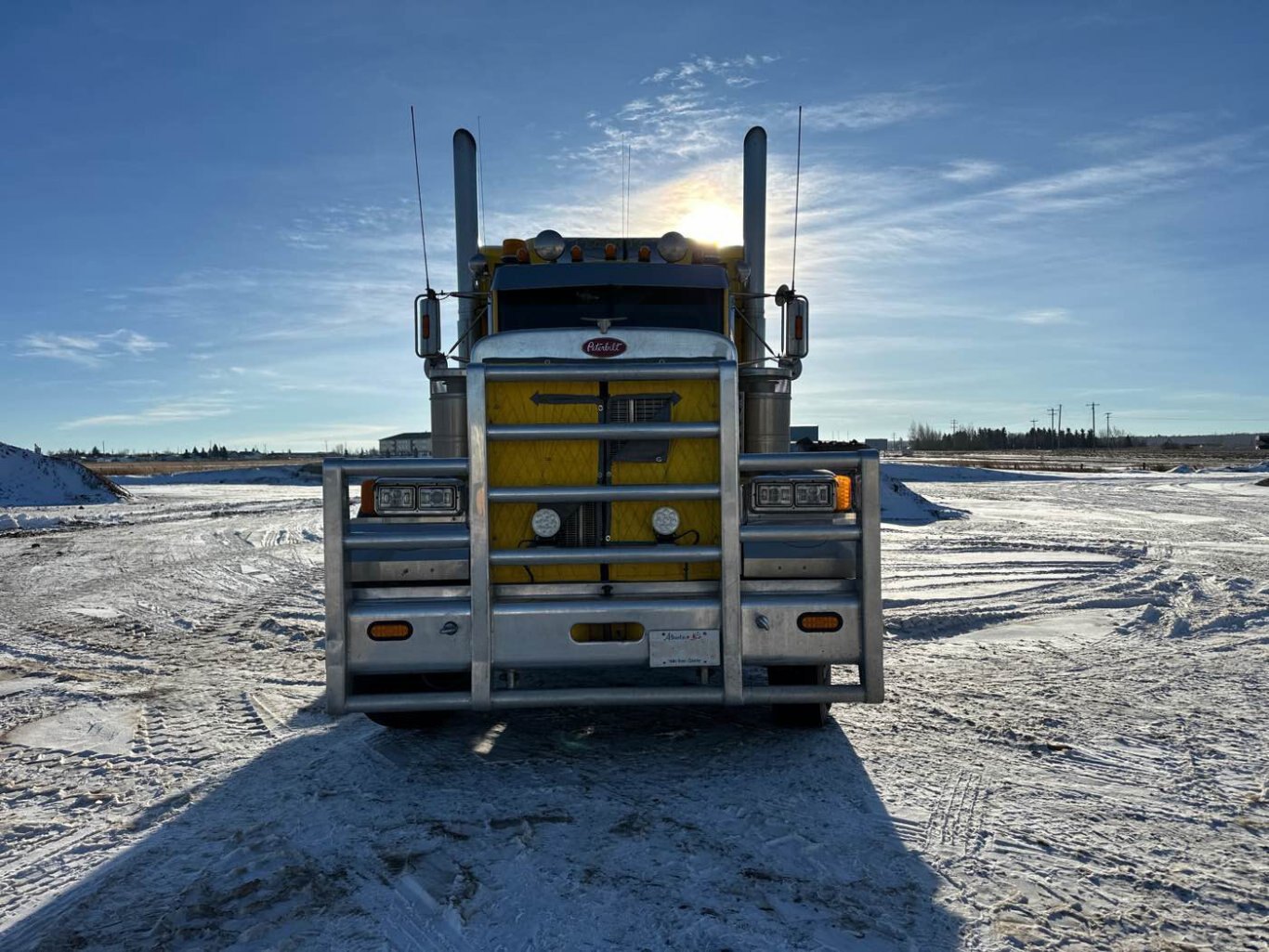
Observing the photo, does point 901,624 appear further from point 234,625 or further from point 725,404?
point 234,625

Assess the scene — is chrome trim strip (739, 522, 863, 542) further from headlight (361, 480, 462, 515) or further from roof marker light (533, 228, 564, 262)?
roof marker light (533, 228, 564, 262)

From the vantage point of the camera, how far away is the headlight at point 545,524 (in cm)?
422

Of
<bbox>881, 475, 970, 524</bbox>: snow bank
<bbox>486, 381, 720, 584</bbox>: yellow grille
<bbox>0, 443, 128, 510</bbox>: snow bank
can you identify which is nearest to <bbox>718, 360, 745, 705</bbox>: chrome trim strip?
<bbox>486, 381, 720, 584</bbox>: yellow grille

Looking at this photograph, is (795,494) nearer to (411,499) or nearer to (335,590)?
(411,499)

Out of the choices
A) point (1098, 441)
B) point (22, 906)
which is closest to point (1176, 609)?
point (22, 906)

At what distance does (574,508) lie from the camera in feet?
14.6

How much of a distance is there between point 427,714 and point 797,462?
2.63 m

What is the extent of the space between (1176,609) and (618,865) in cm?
725

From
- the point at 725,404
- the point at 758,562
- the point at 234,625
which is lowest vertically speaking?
the point at 234,625

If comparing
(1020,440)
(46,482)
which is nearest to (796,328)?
(46,482)

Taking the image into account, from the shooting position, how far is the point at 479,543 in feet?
13.3

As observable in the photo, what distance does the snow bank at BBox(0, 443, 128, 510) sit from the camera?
86.7ft

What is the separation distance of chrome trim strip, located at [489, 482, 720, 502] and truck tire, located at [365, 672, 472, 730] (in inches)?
36.8

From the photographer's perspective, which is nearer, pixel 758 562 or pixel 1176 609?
pixel 758 562
